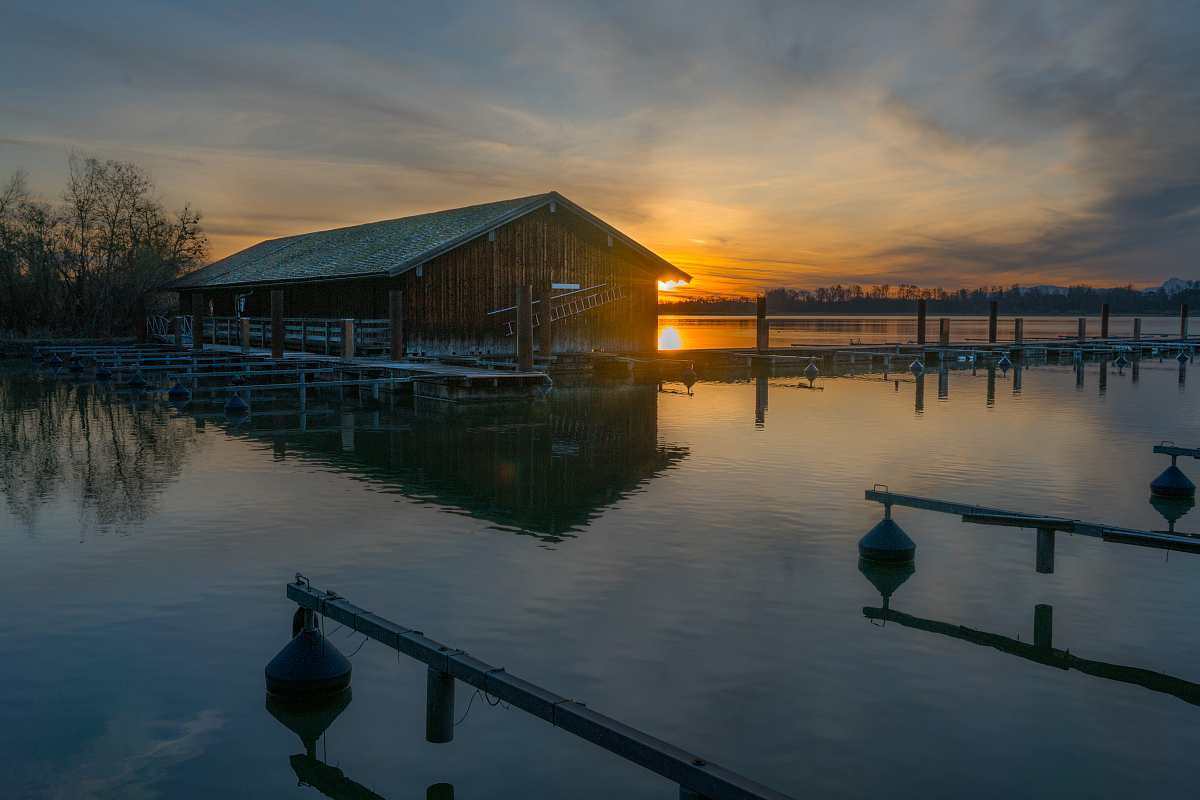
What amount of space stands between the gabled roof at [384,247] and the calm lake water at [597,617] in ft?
53.1

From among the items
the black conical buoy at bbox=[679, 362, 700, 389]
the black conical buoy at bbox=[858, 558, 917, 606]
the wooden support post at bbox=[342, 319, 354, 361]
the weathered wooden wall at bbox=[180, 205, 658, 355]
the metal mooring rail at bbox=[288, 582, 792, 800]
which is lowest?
the black conical buoy at bbox=[858, 558, 917, 606]

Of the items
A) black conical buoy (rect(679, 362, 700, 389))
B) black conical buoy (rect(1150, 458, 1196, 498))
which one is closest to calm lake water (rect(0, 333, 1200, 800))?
black conical buoy (rect(1150, 458, 1196, 498))

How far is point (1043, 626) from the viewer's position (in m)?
7.69

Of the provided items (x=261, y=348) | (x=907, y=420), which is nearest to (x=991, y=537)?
(x=907, y=420)

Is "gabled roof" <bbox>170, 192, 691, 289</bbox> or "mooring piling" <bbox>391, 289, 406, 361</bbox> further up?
"gabled roof" <bbox>170, 192, 691, 289</bbox>

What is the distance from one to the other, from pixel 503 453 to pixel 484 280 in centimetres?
1772

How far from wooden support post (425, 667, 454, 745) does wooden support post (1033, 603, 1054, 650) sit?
5035 millimetres

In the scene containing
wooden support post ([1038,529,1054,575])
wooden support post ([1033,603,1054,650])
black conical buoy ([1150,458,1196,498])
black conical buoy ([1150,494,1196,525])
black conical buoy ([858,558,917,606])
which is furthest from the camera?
black conical buoy ([1150,458,1196,498])

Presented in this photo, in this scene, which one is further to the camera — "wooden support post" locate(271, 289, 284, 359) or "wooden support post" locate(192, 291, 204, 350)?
"wooden support post" locate(192, 291, 204, 350)

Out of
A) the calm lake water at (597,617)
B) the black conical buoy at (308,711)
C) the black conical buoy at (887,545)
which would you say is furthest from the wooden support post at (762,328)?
the black conical buoy at (308,711)

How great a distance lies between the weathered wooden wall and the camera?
3244 cm

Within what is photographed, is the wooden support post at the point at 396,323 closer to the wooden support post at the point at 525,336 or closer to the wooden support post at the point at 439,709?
the wooden support post at the point at 525,336

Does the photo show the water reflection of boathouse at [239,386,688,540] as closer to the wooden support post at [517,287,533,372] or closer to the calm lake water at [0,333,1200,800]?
the calm lake water at [0,333,1200,800]

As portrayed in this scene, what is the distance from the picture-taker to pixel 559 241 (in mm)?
35375
